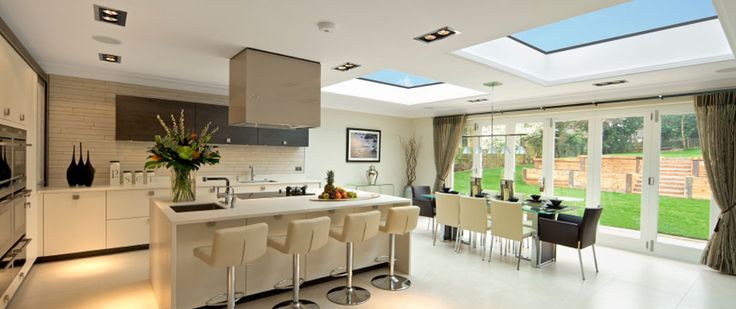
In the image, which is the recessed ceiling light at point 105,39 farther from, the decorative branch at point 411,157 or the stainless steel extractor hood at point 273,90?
the decorative branch at point 411,157

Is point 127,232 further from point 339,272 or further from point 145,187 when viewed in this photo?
point 339,272

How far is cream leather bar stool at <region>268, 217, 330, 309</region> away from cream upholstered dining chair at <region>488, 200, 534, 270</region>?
2596 mm

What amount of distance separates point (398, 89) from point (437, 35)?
4.07 meters

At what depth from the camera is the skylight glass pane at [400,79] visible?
258 inches

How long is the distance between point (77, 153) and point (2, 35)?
93.9 inches

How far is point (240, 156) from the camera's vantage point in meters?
6.18

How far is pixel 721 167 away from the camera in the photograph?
15.2 ft

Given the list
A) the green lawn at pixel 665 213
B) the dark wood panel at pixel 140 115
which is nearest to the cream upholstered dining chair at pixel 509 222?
the green lawn at pixel 665 213

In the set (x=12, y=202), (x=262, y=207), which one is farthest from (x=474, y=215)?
(x=12, y=202)

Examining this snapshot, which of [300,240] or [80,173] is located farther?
[80,173]

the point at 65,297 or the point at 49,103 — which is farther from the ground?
the point at 49,103

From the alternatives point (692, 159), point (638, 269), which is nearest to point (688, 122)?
point (692, 159)

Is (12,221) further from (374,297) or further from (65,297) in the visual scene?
(374,297)

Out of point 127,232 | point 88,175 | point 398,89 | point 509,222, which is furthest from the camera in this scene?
point 398,89
